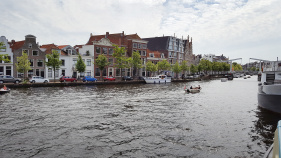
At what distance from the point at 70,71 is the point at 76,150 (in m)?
56.7

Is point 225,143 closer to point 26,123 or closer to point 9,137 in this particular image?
point 9,137

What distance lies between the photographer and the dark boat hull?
19.2 metres

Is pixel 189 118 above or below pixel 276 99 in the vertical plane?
below

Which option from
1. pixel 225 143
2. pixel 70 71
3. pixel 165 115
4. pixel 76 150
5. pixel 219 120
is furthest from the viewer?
pixel 70 71

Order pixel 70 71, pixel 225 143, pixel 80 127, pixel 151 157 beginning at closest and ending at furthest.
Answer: pixel 151 157 < pixel 225 143 < pixel 80 127 < pixel 70 71

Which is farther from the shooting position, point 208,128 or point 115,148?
point 208,128

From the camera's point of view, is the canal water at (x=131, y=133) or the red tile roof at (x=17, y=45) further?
the red tile roof at (x=17, y=45)

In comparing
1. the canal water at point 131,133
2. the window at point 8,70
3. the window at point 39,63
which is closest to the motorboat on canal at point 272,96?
the canal water at point 131,133

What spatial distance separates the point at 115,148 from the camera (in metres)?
12.3

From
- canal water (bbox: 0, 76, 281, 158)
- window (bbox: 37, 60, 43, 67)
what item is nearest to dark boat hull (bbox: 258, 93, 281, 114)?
canal water (bbox: 0, 76, 281, 158)

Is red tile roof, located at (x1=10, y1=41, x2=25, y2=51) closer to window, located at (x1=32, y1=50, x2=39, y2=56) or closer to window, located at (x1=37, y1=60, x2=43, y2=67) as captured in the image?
window, located at (x1=32, y1=50, x2=39, y2=56)

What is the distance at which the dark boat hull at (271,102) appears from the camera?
62.9 ft

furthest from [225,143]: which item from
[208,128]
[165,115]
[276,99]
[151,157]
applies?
[276,99]

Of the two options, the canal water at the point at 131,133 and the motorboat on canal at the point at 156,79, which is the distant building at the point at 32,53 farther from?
the canal water at the point at 131,133
